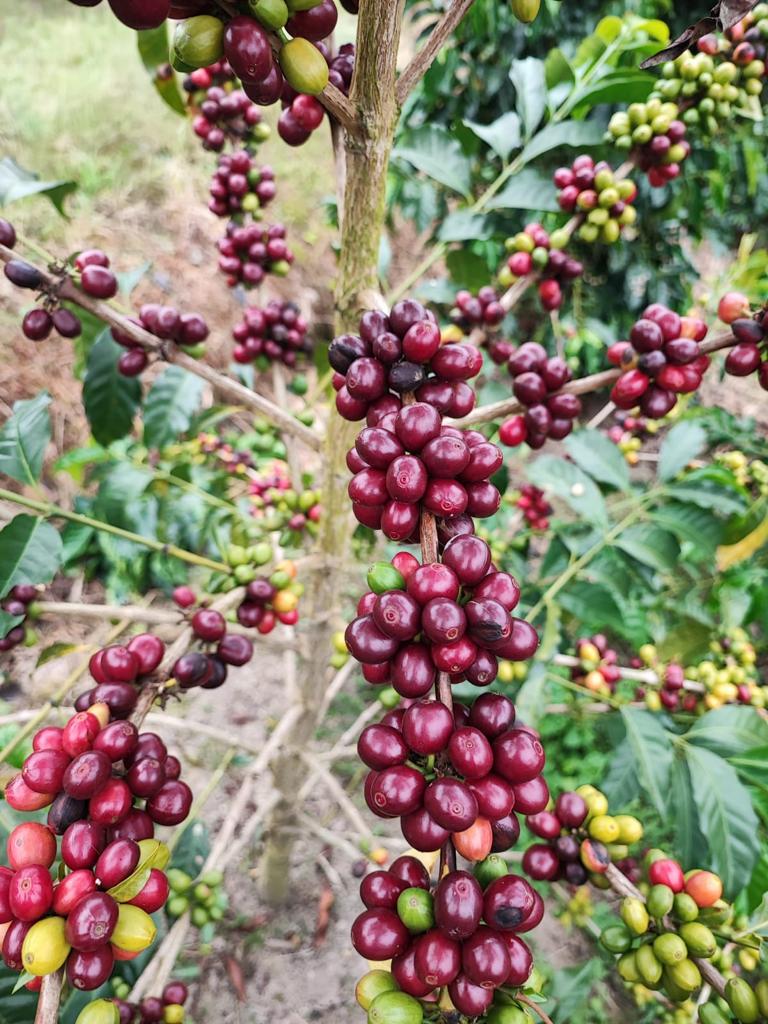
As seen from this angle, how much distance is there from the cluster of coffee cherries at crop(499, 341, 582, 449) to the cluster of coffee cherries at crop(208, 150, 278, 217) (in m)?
0.80

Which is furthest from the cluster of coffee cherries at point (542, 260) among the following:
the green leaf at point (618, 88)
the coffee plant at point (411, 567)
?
the green leaf at point (618, 88)

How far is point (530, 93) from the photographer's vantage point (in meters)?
1.50

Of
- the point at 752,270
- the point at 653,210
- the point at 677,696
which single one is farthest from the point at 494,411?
the point at 653,210

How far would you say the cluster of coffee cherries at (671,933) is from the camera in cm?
81

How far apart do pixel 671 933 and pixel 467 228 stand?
1349 mm

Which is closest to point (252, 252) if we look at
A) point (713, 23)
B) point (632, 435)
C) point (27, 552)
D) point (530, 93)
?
point (530, 93)

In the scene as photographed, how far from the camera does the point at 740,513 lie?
1640 mm

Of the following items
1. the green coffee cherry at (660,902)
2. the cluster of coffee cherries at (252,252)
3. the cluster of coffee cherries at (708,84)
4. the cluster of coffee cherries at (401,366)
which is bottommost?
the green coffee cherry at (660,902)

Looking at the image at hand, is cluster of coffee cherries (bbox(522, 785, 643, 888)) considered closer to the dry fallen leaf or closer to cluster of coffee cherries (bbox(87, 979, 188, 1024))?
cluster of coffee cherries (bbox(87, 979, 188, 1024))

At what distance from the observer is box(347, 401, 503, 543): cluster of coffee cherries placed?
682 mm

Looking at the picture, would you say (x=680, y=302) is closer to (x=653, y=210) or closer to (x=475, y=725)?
(x=653, y=210)

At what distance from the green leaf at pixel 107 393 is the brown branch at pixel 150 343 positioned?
33cm

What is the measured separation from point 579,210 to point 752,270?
120cm

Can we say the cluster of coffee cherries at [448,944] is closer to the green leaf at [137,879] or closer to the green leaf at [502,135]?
the green leaf at [137,879]
